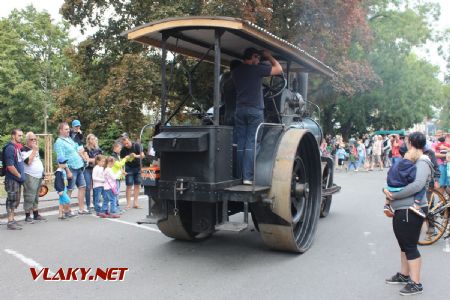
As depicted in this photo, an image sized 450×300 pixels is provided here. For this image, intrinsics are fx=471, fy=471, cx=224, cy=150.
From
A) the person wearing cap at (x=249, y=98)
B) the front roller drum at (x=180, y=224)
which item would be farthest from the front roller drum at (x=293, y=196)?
the front roller drum at (x=180, y=224)

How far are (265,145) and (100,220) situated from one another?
3963mm

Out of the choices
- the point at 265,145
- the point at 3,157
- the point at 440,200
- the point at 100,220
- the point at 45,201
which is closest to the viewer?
the point at 265,145

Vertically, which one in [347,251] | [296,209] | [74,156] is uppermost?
[74,156]

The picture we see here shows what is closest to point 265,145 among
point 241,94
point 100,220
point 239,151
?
point 239,151

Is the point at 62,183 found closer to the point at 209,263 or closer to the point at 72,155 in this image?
the point at 72,155

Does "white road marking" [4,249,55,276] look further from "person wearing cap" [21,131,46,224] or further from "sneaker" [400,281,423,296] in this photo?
"sneaker" [400,281,423,296]

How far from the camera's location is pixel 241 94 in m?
5.62

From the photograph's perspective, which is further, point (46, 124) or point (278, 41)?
point (46, 124)

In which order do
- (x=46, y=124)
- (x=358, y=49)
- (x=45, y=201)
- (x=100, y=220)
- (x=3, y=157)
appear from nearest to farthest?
(x=3, y=157) < (x=100, y=220) < (x=45, y=201) < (x=358, y=49) < (x=46, y=124)

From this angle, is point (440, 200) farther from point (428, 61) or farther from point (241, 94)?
point (428, 61)

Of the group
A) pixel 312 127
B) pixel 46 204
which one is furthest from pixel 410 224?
pixel 46 204

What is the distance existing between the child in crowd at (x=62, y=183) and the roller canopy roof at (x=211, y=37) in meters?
3.16

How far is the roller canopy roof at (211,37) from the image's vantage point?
5.00 meters

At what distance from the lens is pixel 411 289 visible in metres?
4.46
